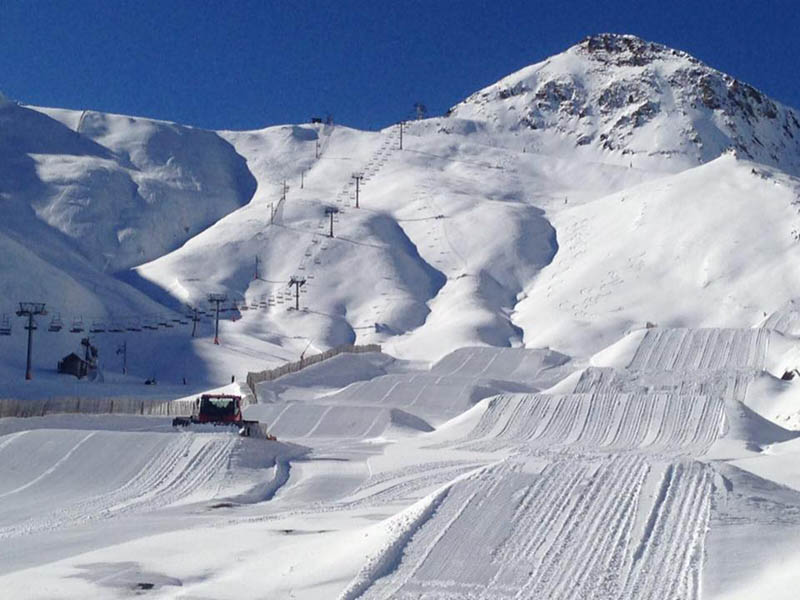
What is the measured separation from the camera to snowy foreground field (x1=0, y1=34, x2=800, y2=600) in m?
14.3

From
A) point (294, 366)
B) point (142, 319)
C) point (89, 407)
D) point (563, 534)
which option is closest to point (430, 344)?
point (294, 366)

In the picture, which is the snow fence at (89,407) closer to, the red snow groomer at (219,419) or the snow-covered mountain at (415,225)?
the red snow groomer at (219,419)

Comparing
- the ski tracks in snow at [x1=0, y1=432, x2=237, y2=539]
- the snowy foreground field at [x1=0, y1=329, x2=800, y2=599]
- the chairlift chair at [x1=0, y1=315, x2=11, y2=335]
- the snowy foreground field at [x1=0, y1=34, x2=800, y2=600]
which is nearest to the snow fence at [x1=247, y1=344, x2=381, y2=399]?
the snowy foreground field at [x1=0, y1=34, x2=800, y2=600]

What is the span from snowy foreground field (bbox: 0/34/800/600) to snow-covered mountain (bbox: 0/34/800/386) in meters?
0.31

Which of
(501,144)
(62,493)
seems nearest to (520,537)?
(62,493)

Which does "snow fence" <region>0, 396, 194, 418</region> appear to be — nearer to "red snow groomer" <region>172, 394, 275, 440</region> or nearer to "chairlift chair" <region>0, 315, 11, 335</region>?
"red snow groomer" <region>172, 394, 275, 440</region>

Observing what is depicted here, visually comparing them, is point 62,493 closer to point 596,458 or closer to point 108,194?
point 596,458

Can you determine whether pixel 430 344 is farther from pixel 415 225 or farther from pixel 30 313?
pixel 415 225

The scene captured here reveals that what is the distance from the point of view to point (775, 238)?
6338 centimetres

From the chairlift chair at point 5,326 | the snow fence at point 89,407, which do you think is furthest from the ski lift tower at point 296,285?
the snow fence at point 89,407

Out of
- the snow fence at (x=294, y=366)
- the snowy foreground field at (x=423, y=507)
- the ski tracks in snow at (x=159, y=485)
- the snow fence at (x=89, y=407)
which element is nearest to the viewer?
the snowy foreground field at (x=423, y=507)

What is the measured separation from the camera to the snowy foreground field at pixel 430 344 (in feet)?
47.1

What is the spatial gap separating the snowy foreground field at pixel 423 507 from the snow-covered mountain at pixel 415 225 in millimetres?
24206

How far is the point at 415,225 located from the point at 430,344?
21.7 m
